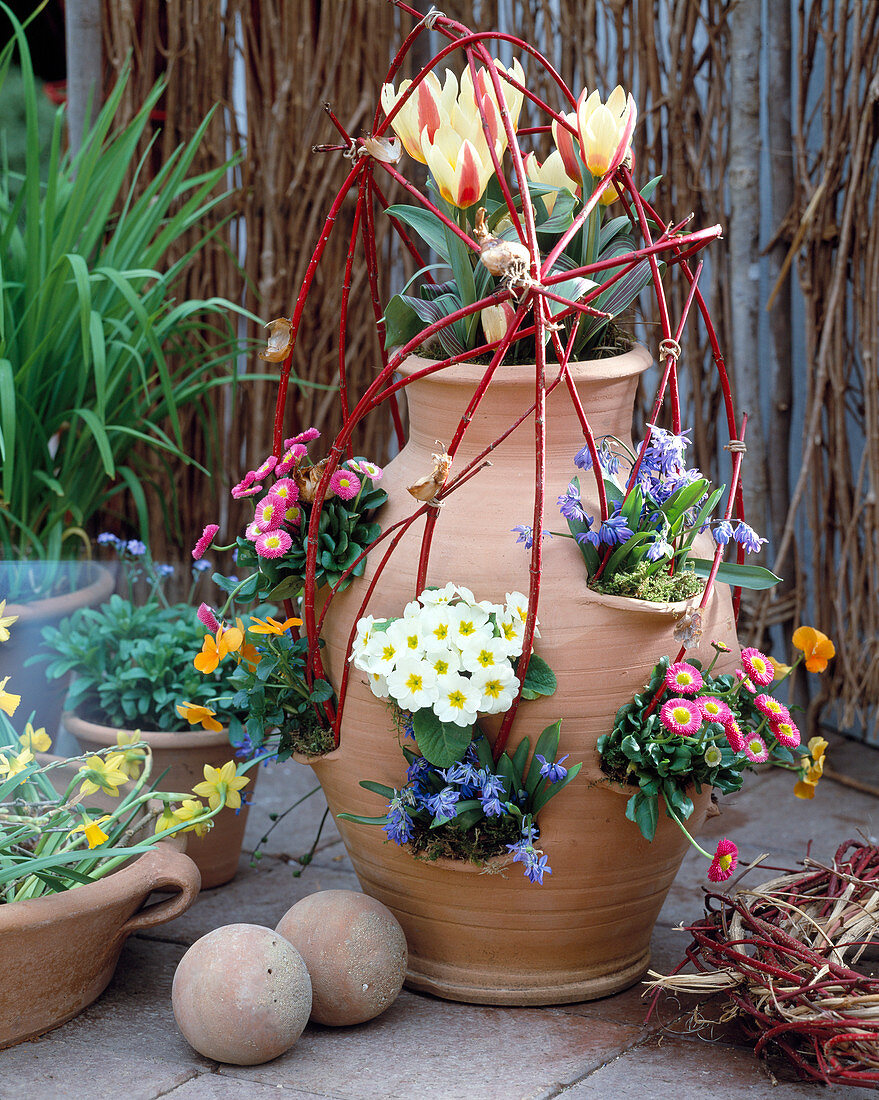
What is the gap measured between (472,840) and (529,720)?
165 millimetres

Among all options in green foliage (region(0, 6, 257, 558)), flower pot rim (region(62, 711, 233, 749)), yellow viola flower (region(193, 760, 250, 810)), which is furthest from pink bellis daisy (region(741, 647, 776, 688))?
green foliage (region(0, 6, 257, 558))

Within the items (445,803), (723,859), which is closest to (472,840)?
(445,803)

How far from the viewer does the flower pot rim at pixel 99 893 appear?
1.32 m

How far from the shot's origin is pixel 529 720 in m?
1.38

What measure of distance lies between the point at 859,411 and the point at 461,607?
1318 mm

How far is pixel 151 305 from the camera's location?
7.00 feet

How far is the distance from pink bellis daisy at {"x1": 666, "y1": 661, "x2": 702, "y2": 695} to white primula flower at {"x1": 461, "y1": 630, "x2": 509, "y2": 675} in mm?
197

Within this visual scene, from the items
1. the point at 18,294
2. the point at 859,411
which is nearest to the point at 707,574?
the point at 859,411

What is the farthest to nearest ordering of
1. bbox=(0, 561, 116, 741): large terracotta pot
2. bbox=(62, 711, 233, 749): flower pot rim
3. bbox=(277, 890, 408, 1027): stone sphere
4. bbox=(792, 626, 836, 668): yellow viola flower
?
1. bbox=(0, 561, 116, 741): large terracotta pot
2. bbox=(62, 711, 233, 749): flower pot rim
3. bbox=(792, 626, 836, 668): yellow viola flower
4. bbox=(277, 890, 408, 1027): stone sphere

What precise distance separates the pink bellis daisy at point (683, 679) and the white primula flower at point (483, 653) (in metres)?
0.20

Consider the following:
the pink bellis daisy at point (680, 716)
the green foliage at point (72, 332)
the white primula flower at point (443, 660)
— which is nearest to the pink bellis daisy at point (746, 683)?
the pink bellis daisy at point (680, 716)

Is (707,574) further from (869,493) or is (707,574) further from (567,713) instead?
(869,493)

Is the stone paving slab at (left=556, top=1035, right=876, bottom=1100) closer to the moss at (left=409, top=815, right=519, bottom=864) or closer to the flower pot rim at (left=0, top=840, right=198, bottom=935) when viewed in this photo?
the moss at (left=409, top=815, right=519, bottom=864)

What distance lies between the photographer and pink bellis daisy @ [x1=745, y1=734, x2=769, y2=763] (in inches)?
56.0
